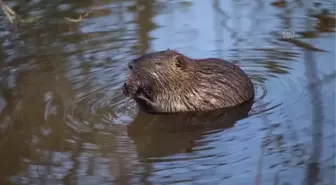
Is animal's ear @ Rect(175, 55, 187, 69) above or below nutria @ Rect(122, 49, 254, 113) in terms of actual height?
above

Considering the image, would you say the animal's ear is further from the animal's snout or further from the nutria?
the animal's snout

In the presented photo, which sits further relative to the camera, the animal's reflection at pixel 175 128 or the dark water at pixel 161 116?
the animal's reflection at pixel 175 128

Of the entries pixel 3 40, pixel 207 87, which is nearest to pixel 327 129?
pixel 207 87

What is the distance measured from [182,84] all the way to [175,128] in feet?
1.45

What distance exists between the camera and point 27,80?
648cm

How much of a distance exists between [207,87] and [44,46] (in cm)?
230

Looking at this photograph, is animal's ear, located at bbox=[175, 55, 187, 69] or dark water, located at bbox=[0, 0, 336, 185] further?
animal's ear, located at bbox=[175, 55, 187, 69]

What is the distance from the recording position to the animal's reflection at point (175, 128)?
4.98 m

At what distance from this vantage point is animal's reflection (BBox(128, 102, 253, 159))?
4.98 meters

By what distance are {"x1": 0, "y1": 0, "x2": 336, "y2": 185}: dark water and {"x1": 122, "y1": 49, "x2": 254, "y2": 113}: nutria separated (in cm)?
11

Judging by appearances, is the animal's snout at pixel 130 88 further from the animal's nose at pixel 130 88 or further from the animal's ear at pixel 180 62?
the animal's ear at pixel 180 62

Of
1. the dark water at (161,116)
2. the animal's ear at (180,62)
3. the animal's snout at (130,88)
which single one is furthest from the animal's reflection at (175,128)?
the animal's ear at (180,62)

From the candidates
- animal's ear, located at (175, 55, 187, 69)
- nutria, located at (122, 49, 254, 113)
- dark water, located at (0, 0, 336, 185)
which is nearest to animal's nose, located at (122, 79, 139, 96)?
nutria, located at (122, 49, 254, 113)

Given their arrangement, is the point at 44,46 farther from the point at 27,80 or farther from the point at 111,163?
the point at 111,163
